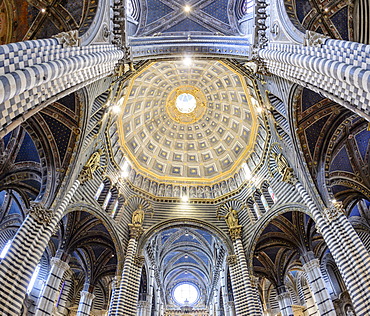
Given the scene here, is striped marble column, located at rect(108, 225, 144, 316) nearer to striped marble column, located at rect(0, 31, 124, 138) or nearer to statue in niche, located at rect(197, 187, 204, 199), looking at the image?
statue in niche, located at rect(197, 187, 204, 199)

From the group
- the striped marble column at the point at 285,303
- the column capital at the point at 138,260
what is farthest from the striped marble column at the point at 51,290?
the striped marble column at the point at 285,303

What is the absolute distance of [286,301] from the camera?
21.2 m

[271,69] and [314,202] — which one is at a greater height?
[271,69]

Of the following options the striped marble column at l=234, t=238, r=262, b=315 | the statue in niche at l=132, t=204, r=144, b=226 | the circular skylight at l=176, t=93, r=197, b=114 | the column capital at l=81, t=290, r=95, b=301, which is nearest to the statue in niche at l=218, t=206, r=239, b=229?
the striped marble column at l=234, t=238, r=262, b=315

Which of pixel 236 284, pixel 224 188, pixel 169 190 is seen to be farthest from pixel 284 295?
pixel 169 190

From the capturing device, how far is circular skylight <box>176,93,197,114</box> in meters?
28.4

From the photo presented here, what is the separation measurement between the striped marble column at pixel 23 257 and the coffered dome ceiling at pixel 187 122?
1180 cm

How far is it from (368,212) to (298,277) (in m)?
12.2

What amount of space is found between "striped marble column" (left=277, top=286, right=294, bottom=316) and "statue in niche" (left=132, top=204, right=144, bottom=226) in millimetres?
Answer: 12604

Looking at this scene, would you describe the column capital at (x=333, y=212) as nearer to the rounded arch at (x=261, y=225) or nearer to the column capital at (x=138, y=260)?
the rounded arch at (x=261, y=225)

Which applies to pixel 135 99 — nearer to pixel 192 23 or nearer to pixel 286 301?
pixel 192 23

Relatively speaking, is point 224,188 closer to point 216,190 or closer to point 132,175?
point 216,190

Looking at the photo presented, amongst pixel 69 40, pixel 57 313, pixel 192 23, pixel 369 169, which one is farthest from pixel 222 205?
pixel 69 40

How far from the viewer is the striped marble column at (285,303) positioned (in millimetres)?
20875
